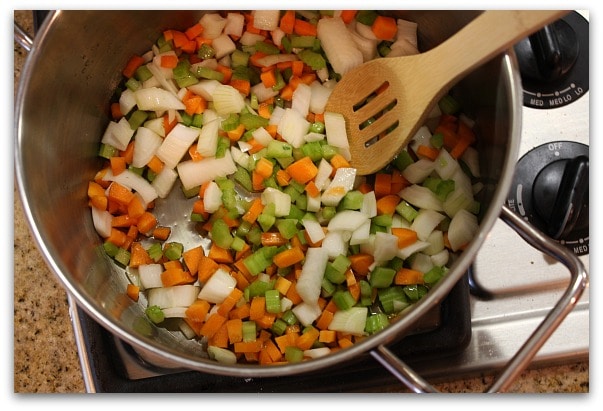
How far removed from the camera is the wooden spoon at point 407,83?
2.60ft

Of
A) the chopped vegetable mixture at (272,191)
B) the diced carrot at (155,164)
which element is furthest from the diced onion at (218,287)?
the diced carrot at (155,164)

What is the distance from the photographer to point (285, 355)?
0.94 metres

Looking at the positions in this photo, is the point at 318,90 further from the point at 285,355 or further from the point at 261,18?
the point at 285,355

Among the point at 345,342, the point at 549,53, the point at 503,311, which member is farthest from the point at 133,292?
the point at 549,53

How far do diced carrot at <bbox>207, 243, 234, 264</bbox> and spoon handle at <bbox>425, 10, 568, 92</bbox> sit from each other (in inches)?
16.4

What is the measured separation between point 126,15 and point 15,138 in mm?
286

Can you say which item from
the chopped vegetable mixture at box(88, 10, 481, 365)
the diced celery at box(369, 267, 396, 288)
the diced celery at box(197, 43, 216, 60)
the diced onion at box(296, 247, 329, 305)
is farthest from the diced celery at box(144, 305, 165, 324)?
the diced celery at box(197, 43, 216, 60)

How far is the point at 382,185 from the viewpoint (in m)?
1.02

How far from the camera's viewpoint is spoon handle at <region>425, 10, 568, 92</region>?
76 cm

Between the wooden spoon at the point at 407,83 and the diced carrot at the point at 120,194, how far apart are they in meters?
0.36

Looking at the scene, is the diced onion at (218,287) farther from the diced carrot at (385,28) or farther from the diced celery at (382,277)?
the diced carrot at (385,28)

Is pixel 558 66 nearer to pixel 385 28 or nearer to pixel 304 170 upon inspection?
pixel 385 28

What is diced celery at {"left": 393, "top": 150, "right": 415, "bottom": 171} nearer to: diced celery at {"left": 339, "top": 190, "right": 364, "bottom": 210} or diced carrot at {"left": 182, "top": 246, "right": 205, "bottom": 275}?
diced celery at {"left": 339, "top": 190, "right": 364, "bottom": 210}

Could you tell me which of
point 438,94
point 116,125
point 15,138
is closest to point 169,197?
point 116,125
